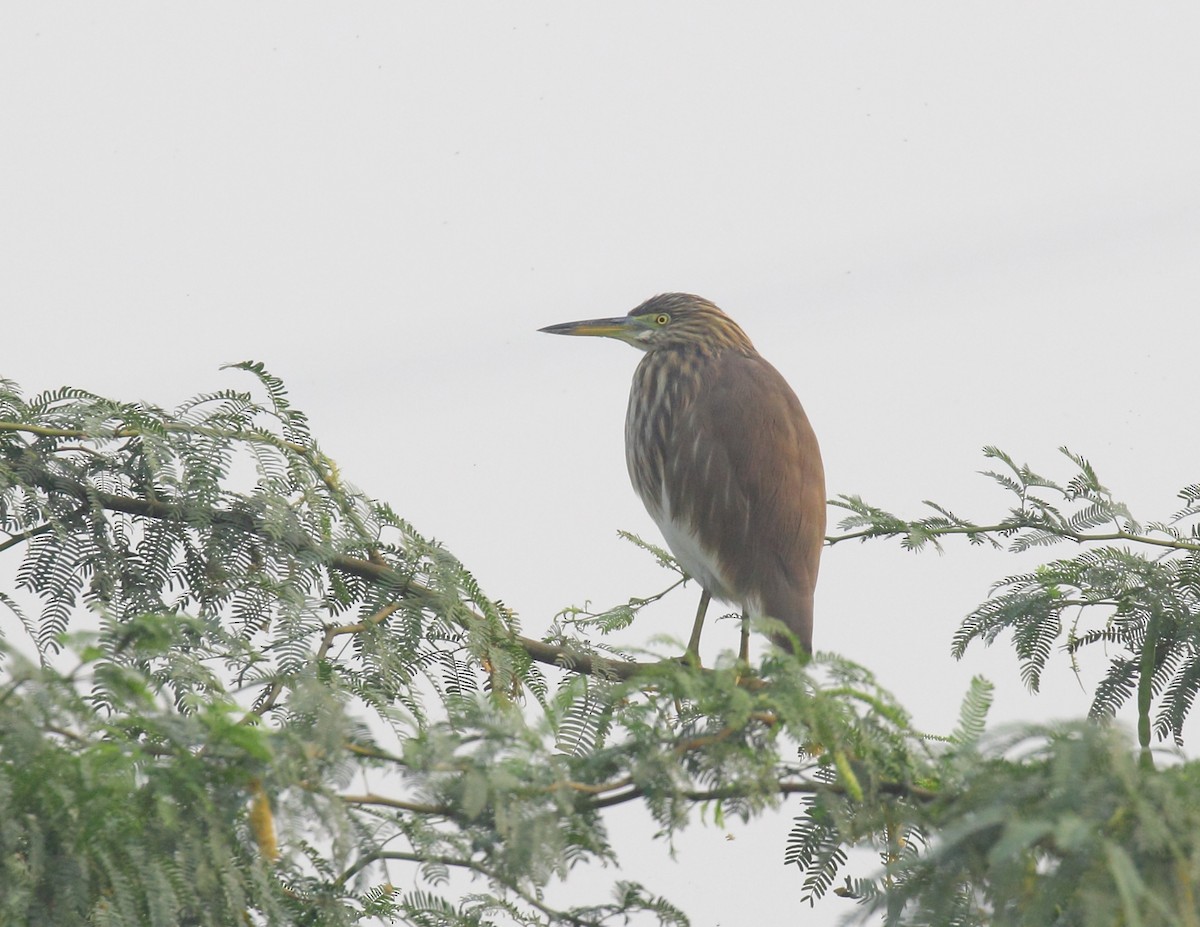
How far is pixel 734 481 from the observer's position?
14.1 feet

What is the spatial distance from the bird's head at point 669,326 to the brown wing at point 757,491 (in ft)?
1.92

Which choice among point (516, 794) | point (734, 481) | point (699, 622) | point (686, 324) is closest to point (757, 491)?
point (734, 481)

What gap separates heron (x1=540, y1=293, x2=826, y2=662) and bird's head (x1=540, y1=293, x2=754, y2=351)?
22 centimetres

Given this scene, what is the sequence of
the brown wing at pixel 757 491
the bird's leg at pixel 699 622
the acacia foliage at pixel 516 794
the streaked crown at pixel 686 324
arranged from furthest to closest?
the streaked crown at pixel 686 324 → the bird's leg at pixel 699 622 → the brown wing at pixel 757 491 → the acacia foliage at pixel 516 794

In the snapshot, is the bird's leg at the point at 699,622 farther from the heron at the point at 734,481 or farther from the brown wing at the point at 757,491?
the brown wing at the point at 757,491

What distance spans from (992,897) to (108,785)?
1.01 meters

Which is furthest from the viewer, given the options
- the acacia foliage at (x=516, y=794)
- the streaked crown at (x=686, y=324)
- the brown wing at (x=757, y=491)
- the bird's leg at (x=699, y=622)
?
the streaked crown at (x=686, y=324)

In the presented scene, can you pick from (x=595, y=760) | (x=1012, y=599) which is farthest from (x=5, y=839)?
(x=1012, y=599)

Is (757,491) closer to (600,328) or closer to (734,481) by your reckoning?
(734,481)

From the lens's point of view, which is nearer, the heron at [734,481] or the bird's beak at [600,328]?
the heron at [734,481]

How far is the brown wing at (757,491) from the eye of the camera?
417 centimetres

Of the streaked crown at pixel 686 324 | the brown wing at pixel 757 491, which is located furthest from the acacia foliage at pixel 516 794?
the streaked crown at pixel 686 324

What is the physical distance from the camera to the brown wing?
164 inches

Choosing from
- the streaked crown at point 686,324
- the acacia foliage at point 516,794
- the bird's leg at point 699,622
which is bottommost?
the acacia foliage at point 516,794
